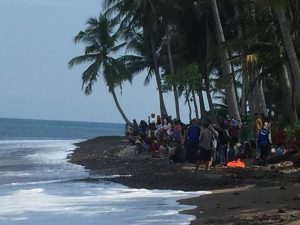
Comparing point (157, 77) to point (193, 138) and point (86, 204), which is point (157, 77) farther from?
point (86, 204)

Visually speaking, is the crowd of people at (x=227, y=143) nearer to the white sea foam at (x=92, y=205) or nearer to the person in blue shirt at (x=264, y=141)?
the person in blue shirt at (x=264, y=141)

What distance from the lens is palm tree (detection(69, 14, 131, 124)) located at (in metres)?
43.8

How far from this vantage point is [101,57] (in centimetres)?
4462

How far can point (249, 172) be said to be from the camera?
14688 millimetres

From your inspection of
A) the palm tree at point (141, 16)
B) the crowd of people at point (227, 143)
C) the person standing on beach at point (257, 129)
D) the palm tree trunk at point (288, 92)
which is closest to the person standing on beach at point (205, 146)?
the crowd of people at point (227, 143)

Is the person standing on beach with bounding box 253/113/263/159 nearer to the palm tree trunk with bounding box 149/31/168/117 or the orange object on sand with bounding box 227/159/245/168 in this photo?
the orange object on sand with bounding box 227/159/245/168

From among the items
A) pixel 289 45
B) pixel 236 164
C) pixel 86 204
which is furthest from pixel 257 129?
pixel 86 204

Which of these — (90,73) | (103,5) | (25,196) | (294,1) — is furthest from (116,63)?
(25,196)

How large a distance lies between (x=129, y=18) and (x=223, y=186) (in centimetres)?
2565

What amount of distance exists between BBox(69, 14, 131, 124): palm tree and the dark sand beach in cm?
2435

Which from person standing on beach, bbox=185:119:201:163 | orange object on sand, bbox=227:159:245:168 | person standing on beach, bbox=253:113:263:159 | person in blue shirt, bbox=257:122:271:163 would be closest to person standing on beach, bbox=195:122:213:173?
orange object on sand, bbox=227:159:245:168

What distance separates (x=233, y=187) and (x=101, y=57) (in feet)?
108

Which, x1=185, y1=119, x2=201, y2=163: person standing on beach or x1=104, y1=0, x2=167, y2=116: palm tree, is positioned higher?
x1=104, y1=0, x2=167, y2=116: palm tree

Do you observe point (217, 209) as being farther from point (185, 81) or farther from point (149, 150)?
point (185, 81)
